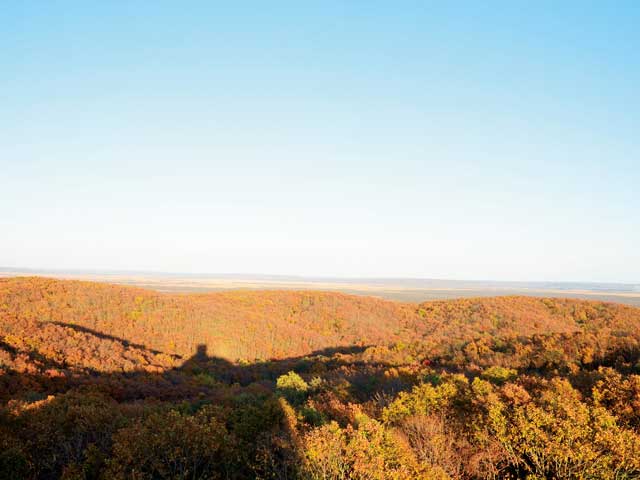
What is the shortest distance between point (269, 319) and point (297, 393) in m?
51.8

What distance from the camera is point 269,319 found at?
8569cm

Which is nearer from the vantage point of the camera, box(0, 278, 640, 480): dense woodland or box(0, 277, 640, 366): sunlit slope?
box(0, 278, 640, 480): dense woodland

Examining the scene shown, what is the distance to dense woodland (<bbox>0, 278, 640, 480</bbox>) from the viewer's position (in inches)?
519

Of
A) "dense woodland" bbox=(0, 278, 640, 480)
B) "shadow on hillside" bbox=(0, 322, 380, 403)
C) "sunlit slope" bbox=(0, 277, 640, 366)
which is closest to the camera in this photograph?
"dense woodland" bbox=(0, 278, 640, 480)

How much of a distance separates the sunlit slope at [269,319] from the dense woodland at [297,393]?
0.47 meters

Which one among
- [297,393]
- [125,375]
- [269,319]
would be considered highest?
[297,393]

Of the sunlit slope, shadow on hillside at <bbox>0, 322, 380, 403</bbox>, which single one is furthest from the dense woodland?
the sunlit slope

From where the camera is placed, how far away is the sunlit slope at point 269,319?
189 feet

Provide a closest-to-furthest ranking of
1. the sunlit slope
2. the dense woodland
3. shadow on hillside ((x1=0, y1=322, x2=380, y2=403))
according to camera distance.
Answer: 1. the dense woodland
2. shadow on hillside ((x1=0, y1=322, x2=380, y2=403))
3. the sunlit slope

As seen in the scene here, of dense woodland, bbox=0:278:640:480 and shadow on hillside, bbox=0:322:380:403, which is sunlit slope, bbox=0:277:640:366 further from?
shadow on hillside, bbox=0:322:380:403

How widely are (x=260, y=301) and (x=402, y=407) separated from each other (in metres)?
80.4

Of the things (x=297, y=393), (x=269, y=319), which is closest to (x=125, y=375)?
(x=297, y=393)

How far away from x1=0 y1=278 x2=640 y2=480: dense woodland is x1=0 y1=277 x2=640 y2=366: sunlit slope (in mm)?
467

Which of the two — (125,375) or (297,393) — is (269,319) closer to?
(125,375)
